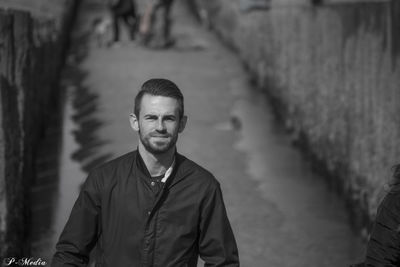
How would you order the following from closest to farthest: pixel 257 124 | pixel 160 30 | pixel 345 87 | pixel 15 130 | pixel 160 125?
pixel 160 125 → pixel 15 130 → pixel 345 87 → pixel 257 124 → pixel 160 30

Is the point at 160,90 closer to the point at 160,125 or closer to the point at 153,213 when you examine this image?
the point at 160,125

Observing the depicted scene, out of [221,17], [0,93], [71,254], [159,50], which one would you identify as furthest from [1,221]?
[221,17]

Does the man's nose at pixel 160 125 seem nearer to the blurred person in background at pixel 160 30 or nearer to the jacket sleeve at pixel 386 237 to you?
the jacket sleeve at pixel 386 237

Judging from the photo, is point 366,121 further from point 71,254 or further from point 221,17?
point 221,17

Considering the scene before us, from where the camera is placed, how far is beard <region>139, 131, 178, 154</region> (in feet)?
9.93

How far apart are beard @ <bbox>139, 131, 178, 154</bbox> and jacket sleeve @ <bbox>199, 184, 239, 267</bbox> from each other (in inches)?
9.2

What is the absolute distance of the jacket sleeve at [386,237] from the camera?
304cm

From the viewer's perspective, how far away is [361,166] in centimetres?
706

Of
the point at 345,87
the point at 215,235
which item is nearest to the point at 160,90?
the point at 215,235

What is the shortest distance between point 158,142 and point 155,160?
0.26ft

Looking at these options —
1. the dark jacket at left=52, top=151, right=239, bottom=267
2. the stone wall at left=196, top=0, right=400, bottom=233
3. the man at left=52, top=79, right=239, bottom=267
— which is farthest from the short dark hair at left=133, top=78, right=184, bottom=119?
the stone wall at left=196, top=0, right=400, bottom=233

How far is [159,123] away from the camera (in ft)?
9.91

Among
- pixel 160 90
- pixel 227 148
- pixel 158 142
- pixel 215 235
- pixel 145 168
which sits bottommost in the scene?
pixel 227 148

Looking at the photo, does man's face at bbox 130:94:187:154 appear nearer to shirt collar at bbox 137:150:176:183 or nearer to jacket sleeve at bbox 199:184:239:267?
shirt collar at bbox 137:150:176:183
